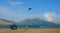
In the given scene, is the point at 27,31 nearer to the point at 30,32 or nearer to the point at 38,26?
the point at 30,32

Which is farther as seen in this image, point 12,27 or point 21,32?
point 12,27

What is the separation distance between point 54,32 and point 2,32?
5166 millimetres

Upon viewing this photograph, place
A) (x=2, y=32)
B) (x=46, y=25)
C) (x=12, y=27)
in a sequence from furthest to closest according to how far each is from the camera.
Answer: (x=46, y=25), (x=12, y=27), (x=2, y=32)

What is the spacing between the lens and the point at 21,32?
16.4 m

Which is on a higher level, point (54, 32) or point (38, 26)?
point (38, 26)

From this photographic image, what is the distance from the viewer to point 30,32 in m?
16.6

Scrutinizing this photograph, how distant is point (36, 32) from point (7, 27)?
3.94m

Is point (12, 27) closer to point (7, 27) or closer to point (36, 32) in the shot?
point (7, 27)

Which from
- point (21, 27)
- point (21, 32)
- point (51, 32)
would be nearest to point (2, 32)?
point (21, 32)

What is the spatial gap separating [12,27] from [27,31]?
2.07m

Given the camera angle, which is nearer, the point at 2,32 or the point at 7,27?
the point at 2,32

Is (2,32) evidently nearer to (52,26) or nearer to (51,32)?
(51,32)

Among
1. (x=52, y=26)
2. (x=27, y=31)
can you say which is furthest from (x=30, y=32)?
(x=52, y=26)

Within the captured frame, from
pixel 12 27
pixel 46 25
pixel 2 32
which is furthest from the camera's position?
pixel 46 25
